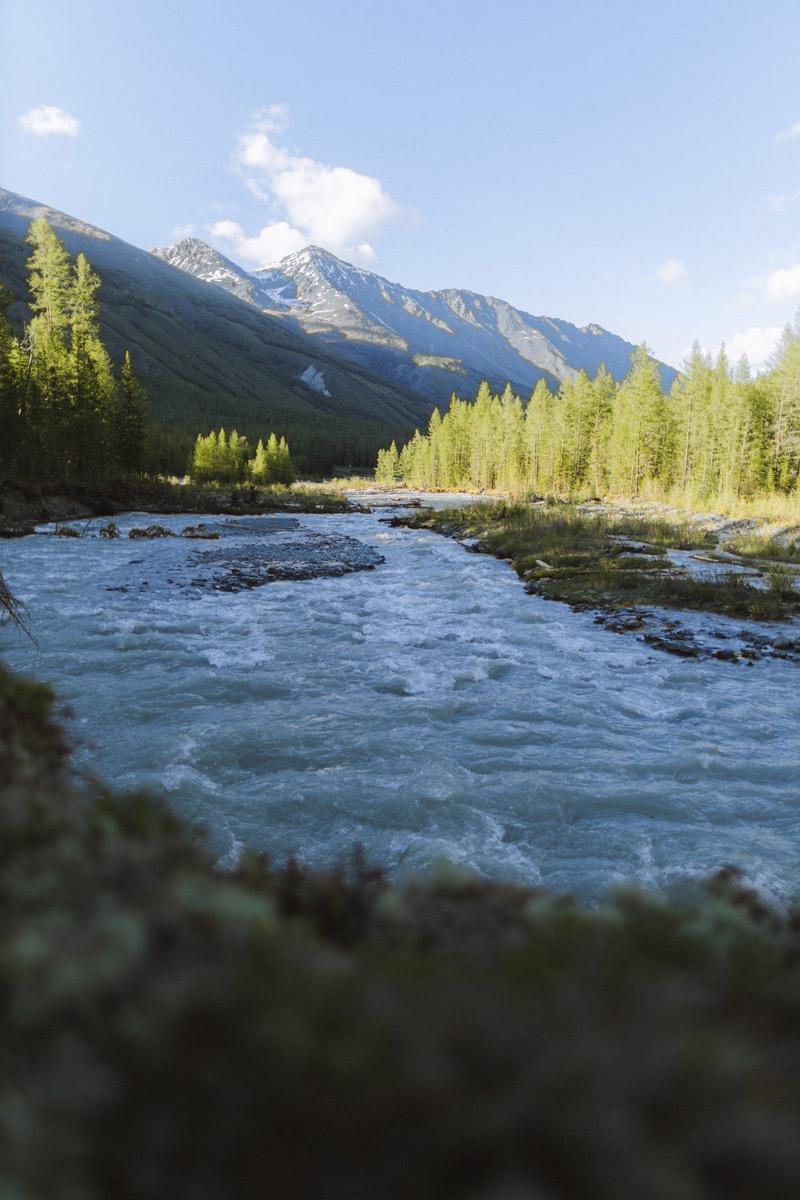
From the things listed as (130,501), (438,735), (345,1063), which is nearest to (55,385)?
(130,501)

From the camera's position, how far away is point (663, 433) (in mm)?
64188

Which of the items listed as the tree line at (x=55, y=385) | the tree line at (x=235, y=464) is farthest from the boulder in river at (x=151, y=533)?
the tree line at (x=235, y=464)

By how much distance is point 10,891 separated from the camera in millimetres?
1377

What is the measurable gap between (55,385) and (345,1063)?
183 feet

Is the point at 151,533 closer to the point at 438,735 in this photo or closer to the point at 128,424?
the point at 128,424

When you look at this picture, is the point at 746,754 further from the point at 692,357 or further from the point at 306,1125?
the point at 692,357

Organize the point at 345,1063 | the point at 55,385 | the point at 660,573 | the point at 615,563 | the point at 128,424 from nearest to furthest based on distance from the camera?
the point at 345,1063
the point at 660,573
the point at 615,563
the point at 55,385
the point at 128,424

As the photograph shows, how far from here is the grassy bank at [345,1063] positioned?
877mm

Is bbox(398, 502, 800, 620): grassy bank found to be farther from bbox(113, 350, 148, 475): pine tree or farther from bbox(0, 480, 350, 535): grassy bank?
bbox(113, 350, 148, 475): pine tree

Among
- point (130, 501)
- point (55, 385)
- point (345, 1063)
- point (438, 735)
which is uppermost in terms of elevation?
point (55, 385)

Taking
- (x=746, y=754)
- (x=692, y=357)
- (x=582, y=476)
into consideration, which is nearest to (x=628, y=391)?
(x=692, y=357)

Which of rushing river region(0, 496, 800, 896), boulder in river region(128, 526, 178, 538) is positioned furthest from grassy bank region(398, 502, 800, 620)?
boulder in river region(128, 526, 178, 538)

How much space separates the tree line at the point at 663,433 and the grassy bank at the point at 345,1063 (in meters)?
54.2

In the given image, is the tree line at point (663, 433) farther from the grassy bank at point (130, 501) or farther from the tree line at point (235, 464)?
the tree line at point (235, 464)
